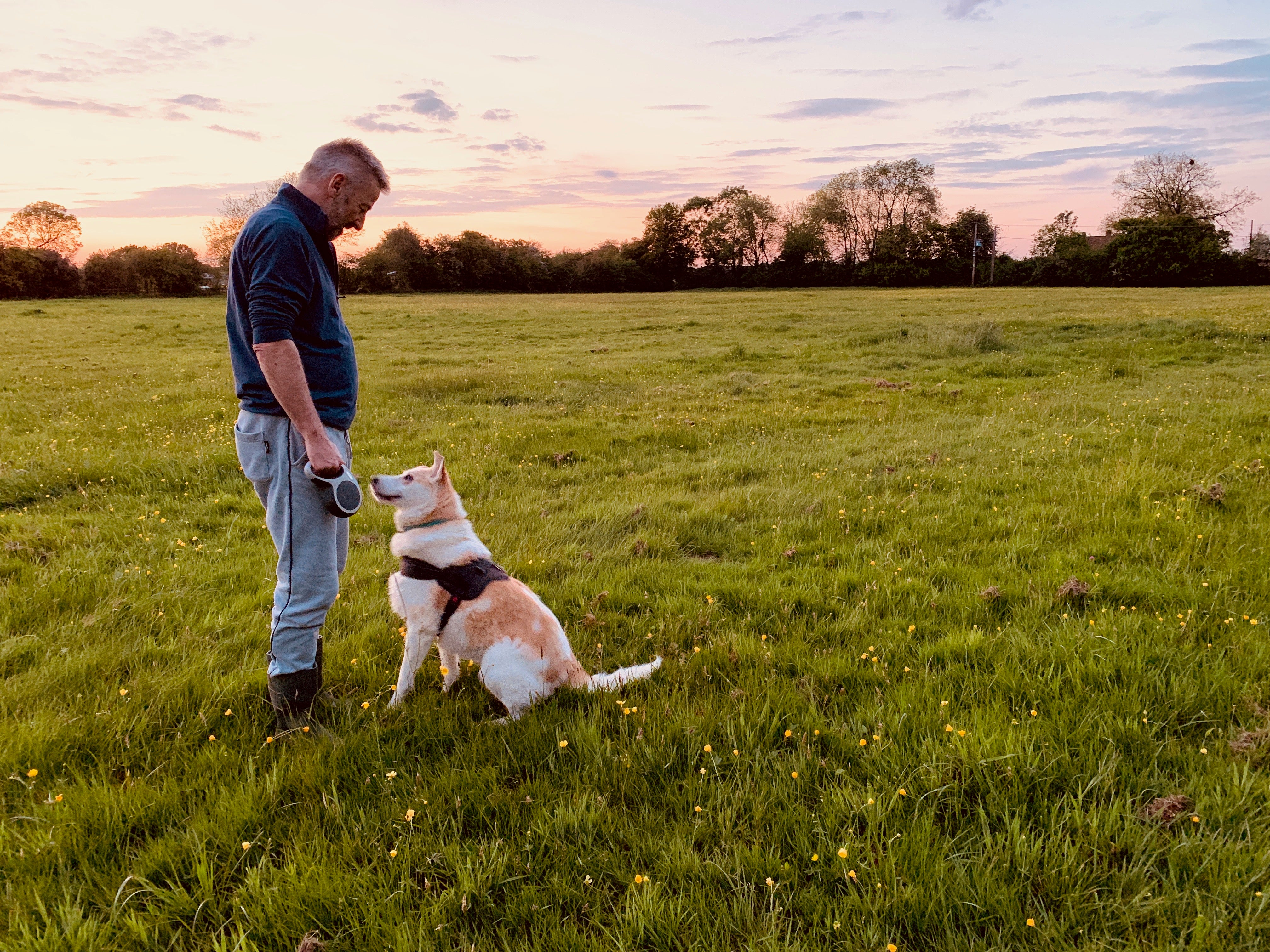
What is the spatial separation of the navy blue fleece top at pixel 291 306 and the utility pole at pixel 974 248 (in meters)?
95.2

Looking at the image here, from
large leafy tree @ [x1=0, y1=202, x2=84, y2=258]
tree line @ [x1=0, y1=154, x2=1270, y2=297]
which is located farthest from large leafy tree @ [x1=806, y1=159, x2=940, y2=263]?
large leafy tree @ [x1=0, y1=202, x2=84, y2=258]

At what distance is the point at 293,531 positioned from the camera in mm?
3826

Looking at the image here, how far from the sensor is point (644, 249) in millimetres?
97250

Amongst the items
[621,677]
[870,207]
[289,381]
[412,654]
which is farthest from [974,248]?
[289,381]

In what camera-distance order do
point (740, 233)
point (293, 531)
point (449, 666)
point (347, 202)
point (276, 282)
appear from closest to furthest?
point (276, 282), point (347, 202), point (293, 531), point (449, 666), point (740, 233)

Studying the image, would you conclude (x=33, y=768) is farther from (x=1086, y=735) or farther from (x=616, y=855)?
(x=1086, y=735)

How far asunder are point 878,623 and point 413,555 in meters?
3.48

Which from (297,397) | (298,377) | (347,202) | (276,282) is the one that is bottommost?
(297,397)

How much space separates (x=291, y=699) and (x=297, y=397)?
1.88m

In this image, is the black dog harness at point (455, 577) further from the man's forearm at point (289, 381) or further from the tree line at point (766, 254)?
the tree line at point (766, 254)

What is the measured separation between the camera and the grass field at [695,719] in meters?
2.78

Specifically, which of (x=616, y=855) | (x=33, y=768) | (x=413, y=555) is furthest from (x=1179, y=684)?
(x=33, y=768)

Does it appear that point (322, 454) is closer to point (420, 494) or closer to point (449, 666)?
point (420, 494)

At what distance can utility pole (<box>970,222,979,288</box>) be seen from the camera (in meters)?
85.6
